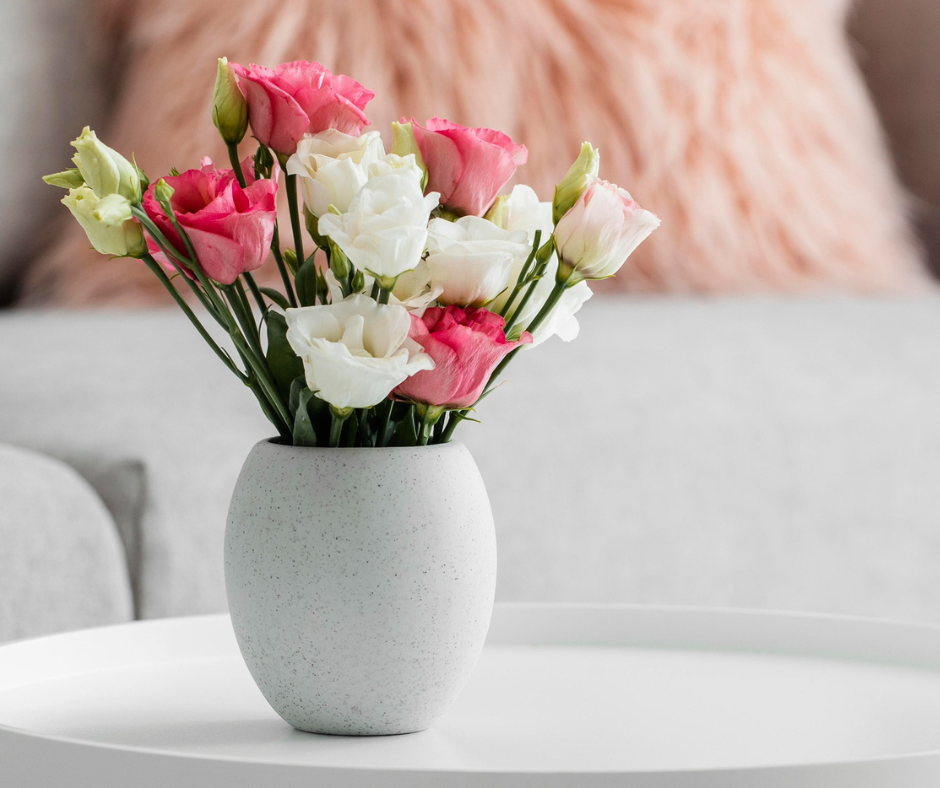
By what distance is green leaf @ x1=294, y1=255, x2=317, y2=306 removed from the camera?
45 cm

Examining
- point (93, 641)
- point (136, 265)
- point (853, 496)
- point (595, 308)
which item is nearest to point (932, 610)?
point (853, 496)

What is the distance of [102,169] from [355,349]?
10cm

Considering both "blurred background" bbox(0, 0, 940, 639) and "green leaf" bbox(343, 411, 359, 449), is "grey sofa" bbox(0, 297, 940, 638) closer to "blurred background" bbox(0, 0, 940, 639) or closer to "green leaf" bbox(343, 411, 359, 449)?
"blurred background" bbox(0, 0, 940, 639)

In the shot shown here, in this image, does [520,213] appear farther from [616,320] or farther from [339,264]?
[616,320]

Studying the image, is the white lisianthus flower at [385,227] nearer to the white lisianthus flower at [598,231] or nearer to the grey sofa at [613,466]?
the white lisianthus flower at [598,231]

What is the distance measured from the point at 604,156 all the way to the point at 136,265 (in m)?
0.46

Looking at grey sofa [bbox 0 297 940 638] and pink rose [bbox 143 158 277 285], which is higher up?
pink rose [bbox 143 158 277 285]

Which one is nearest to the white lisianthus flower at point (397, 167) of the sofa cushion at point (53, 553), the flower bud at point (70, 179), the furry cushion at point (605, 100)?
the flower bud at point (70, 179)

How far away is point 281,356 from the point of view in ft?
1.51

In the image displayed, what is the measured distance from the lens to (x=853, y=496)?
0.92 m

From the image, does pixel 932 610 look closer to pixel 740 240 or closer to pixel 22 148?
pixel 740 240

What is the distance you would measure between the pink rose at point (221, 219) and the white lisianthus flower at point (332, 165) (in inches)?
0.6

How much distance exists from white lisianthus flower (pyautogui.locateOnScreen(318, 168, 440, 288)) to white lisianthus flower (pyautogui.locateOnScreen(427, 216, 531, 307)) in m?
0.01

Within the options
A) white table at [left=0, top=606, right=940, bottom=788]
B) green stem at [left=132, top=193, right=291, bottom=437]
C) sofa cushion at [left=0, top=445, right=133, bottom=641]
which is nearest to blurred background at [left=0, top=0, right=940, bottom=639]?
sofa cushion at [left=0, top=445, right=133, bottom=641]
